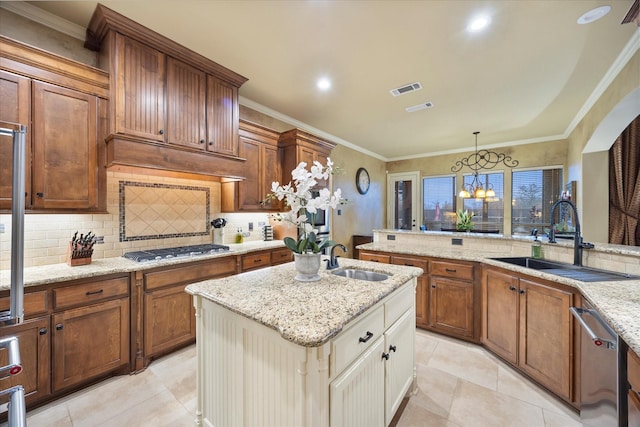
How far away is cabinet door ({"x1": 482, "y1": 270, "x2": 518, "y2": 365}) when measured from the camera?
221cm

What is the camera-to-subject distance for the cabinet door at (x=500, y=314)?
2.21m

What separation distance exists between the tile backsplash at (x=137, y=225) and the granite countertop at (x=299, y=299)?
162 centimetres

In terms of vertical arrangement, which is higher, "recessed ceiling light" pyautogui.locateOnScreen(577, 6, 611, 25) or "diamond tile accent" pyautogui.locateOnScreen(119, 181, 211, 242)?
"recessed ceiling light" pyautogui.locateOnScreen(577, 6, 611, 25)

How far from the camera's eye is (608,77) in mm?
2859

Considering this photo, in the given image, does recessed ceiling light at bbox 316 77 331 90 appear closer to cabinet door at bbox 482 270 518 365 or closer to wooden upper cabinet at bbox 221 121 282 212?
wooden upper cabinet at bbox 221 121 282 212

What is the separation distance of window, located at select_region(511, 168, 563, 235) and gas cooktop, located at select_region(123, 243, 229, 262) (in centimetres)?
617

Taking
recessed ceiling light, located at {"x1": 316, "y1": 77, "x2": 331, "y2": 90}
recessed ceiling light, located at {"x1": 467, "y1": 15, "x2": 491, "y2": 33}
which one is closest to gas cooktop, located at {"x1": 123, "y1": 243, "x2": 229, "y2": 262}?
recessed ceiling light, located at {"x1": 316, "y1": 77, "x2": 331, "y2": 90}

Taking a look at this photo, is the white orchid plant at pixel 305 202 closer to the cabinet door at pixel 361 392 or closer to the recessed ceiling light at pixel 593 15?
the cabinet door at pixel 361 392

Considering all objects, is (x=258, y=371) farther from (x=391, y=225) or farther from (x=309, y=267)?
(x=391, y=225)

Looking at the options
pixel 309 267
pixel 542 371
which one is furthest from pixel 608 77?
pixel 309 267

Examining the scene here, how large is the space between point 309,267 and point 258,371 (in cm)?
61

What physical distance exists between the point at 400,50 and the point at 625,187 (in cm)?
375

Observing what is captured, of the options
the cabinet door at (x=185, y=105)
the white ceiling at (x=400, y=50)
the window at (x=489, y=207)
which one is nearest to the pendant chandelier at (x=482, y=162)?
the window at (x=489, y=207)

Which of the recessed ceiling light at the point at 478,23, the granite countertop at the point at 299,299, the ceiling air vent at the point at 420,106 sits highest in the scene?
the ceiling air vent at the point at 420,106
